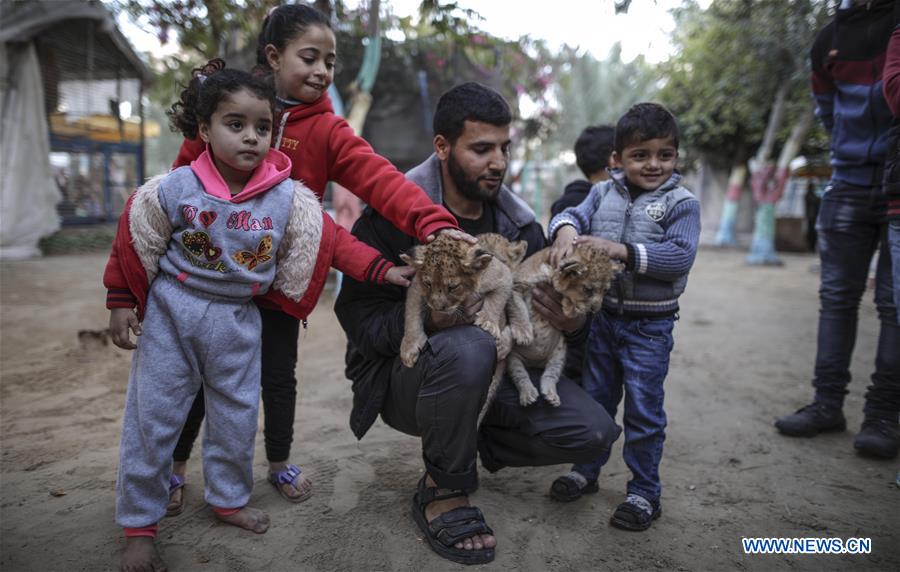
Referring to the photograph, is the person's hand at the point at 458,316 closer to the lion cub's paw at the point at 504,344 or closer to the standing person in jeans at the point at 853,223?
the lion cub's paw at the point at 504,344

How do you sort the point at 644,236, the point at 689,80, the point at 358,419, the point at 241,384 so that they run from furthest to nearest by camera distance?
1. the point at 689,80
2. the point at 644,236
3. the point at 358,419
4. the point at 241,384

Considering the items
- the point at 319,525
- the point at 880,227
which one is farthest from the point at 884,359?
the point at 319,525

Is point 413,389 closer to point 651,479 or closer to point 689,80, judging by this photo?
point 651,479

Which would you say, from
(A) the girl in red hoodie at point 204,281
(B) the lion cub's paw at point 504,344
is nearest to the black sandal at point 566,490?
(B) the lion cub's paw at point 504,344

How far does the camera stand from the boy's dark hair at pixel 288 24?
2852mm

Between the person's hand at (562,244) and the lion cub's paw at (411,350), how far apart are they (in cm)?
77

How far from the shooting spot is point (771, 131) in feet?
42.8

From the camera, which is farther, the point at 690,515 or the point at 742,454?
the point at 742,454

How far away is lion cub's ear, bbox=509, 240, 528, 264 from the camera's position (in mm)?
2787

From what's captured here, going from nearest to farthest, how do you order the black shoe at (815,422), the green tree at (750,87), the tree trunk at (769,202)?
1. the black shoe at (815,422)
2. the green tree at (750,87)
3. the tree trunk at (769,202)

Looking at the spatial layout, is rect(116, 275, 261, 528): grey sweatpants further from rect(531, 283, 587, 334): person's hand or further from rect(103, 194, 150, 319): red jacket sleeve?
rect(531, 283, 587, 334): person's hand

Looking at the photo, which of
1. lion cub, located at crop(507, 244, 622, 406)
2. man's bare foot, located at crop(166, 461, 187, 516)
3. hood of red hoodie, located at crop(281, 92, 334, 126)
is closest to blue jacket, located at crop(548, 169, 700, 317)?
lion cub, located at crop(507, 244, 622, 406)

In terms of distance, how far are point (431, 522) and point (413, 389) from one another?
613 millimetres

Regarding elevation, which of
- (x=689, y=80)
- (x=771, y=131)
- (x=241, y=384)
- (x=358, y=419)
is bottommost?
(x=358, y=419)
